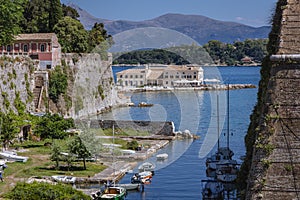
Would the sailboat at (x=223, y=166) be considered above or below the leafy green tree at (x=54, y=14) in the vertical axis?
below

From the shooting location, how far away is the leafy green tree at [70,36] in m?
44.9

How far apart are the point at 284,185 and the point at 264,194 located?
29 centimetres

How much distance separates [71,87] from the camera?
40.0 metres

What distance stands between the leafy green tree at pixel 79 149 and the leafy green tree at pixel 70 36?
71.8 ft

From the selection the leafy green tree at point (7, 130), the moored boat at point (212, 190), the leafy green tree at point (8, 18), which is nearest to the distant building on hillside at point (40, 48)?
the leafy green tree at point (8, 18)

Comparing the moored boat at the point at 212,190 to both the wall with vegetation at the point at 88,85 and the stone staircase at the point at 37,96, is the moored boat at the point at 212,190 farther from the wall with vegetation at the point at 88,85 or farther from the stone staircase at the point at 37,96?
the wall with vegetation at the point at 88,85

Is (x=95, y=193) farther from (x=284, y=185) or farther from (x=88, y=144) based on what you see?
(x=284, y=185)

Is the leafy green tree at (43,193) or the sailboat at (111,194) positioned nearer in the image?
the leafy green tree at (43,193)

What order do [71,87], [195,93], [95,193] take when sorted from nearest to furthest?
[95,193] < [71,87] < [195,93]

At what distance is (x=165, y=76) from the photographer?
87.3m

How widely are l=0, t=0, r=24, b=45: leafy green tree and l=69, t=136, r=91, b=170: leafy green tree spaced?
11.4 m

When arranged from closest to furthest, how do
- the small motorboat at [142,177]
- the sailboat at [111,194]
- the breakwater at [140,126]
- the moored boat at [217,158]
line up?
the sailboat at [111,194] → the small motorboat at [142,177] → the moored boat at [217,158] → the breakwater at [140,126]

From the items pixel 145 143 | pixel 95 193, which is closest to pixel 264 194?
pixel 95 193

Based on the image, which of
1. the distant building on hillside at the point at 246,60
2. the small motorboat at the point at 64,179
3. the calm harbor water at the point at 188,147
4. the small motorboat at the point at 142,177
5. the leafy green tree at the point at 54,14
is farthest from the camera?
the distant building on hillside at the point at 246,60
